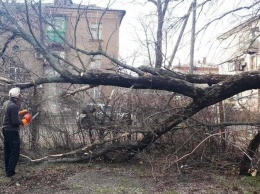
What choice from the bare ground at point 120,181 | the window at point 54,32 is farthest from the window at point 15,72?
the bare ground at point 120,181

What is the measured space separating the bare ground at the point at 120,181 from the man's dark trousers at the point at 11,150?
215mm

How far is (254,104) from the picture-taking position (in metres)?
7.91

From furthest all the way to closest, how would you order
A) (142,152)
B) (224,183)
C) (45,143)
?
(45,143) < (142,152) < (224,183)

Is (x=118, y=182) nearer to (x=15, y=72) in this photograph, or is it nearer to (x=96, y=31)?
(x=15, y=72)

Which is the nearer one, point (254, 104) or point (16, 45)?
point (254, 104)

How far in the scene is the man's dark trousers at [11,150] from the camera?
20.7 ft

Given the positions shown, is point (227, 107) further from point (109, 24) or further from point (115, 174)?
point (109, 24)

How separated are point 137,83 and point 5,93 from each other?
3.44 m

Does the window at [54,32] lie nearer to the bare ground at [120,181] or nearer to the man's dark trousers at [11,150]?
the man's dark trousers at [11,150]

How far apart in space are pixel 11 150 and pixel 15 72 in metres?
2.95

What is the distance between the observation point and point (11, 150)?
252 inches

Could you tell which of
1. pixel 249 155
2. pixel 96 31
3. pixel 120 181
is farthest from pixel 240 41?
pixel 96 31

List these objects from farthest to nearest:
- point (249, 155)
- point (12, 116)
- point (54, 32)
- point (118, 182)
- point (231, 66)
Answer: point (54, 32)
point (231, 66)
point (249, 155)
point (12, 116)
point (118, 182)

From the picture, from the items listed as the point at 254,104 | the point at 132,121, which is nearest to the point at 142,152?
the point at 132,121
